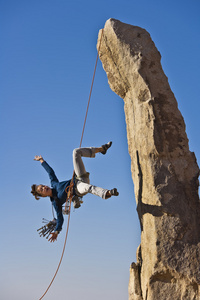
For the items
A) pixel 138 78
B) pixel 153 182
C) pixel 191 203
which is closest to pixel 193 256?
pixel 191 203

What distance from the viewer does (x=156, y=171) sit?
25.0 ft

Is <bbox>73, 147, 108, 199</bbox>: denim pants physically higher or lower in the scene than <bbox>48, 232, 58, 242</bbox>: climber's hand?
higher

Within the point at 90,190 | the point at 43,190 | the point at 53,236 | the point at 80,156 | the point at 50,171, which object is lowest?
the point at 53,236

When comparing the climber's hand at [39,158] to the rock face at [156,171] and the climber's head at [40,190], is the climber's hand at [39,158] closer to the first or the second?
the climber's head at [40,190]

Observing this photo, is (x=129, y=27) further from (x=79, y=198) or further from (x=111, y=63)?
(x=79, y=198)

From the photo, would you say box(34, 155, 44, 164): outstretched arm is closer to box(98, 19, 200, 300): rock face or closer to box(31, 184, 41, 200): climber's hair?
box(31, 184, 41, 200): climber's hair

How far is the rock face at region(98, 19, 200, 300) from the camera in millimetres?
7090

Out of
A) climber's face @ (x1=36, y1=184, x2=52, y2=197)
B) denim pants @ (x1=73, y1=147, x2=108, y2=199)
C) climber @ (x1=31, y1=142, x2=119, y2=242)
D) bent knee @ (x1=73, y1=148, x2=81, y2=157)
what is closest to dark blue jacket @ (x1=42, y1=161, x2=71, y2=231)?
climber @ (x1=31, y1=142, x2=119, y2=242)

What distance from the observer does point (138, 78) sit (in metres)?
8.15

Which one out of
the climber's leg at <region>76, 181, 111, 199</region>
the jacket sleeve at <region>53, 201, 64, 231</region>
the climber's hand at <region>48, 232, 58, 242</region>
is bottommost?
the climber's hand at <region>48, 232, 58, 242</region>

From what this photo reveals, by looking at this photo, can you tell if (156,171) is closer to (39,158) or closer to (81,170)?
(81,170)

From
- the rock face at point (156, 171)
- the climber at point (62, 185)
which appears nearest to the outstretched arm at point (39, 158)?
the climber at point (62, 185)

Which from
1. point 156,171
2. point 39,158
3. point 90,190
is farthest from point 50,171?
point 156,171

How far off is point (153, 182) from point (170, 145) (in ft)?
2.64
